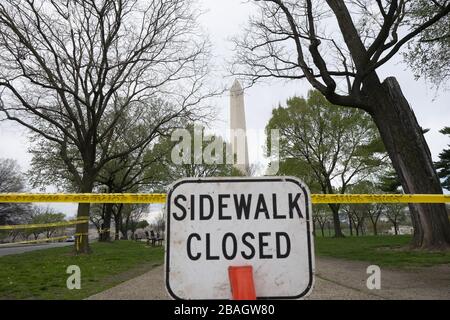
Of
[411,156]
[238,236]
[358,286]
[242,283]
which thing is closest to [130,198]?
[238,236]

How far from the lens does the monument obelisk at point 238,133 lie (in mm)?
41834

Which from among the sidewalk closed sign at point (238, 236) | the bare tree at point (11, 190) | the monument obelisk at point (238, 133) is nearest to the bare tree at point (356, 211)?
the monument obelisk at point (238, 133)

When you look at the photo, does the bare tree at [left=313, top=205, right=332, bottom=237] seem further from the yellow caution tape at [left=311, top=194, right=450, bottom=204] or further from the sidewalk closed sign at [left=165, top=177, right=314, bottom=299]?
the sidewalk closed sign at [left=165, top=177, right=314, bottom=299]

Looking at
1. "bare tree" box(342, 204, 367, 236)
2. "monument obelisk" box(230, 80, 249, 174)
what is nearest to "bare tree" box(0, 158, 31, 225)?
"monument obelisk" box(230, 80, 249, 174)

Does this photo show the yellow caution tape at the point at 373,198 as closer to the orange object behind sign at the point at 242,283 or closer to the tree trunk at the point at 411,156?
the orange object behind sign at the point at 242,283

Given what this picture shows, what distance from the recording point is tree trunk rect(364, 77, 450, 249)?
11977 millimetres

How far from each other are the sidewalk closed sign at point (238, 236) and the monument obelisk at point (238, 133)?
38.3 meters

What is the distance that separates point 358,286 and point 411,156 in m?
6.74

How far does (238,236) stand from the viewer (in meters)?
2.04

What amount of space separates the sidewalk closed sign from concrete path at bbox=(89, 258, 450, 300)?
118 inches

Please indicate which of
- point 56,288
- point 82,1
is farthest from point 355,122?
point 56,288

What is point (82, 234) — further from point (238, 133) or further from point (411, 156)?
point (238, 133)

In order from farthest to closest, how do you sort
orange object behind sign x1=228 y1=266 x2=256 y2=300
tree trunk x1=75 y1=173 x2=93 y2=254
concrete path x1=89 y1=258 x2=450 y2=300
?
tree trunk x1=75 y1=173 x2=93 y2=254 → concrete path x1=89 y1=258 x2=450 y2=300 → orange object behind sign x1=228 y1=266 x2=256 y2=300
